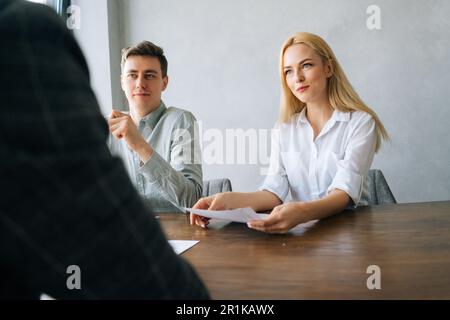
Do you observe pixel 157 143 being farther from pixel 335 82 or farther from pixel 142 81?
pixel 335 82

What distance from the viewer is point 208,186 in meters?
1.89

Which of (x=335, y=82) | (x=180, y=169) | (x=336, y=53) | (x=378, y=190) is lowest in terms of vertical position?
(x=378, y=190)

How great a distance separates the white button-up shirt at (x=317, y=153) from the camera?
56.9 inches

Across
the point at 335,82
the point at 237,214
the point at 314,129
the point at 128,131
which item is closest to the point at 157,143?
the point at 128,131

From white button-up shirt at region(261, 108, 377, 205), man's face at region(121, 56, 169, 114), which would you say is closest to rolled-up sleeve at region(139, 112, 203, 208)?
man's face at region(121, 56, 169, 114)

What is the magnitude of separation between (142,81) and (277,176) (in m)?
0.68

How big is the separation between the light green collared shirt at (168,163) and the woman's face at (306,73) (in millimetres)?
437

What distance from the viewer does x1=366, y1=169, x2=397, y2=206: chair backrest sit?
5.69 feet

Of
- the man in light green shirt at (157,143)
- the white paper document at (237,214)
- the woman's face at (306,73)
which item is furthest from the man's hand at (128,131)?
the woman's face at (306,73)

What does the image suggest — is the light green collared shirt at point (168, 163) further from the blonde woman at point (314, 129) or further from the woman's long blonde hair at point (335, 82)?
the woman's long blonde hair at point (335, 82)

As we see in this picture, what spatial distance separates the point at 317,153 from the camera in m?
1.59

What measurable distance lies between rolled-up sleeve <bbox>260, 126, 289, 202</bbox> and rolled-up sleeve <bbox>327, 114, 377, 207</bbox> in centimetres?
21

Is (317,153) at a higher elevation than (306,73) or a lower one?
lower
